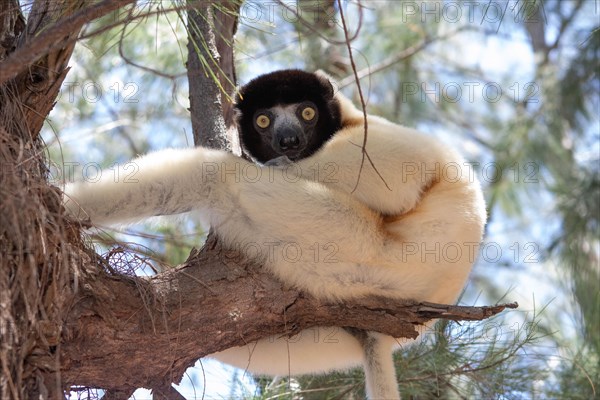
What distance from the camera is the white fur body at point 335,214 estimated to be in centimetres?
370

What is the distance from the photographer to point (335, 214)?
3.76 metres

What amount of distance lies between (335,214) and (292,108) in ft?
4.15

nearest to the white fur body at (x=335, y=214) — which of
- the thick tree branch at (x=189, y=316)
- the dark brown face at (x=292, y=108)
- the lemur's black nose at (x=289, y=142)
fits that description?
the thick tree branch at (x=189, y=316)

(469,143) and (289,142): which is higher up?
(469,143)

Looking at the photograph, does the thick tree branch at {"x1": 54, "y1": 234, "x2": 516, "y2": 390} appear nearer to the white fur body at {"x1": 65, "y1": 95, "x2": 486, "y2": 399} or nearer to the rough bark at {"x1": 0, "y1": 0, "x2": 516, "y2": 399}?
the rough bark at {"x1": 0, "y1": 0, "x2": 516, "y2": 399}

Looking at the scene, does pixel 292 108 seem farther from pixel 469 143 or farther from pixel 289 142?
pixel 469 143

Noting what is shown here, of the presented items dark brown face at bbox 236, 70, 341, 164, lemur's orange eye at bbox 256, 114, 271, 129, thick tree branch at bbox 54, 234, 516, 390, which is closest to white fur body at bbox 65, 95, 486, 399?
thick tree branch at bbox 54, 234, 516, 390

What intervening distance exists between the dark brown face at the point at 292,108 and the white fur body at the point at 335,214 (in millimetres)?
502

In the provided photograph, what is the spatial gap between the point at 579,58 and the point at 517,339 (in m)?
4.51

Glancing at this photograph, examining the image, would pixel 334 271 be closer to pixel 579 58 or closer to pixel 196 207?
pixel 196 207

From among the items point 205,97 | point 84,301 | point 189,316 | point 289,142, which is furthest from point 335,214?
point 205,97

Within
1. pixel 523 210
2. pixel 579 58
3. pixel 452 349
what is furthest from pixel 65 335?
pixel 523 210

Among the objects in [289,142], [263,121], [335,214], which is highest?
[263,121]

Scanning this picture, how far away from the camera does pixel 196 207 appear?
3752 millimetres
